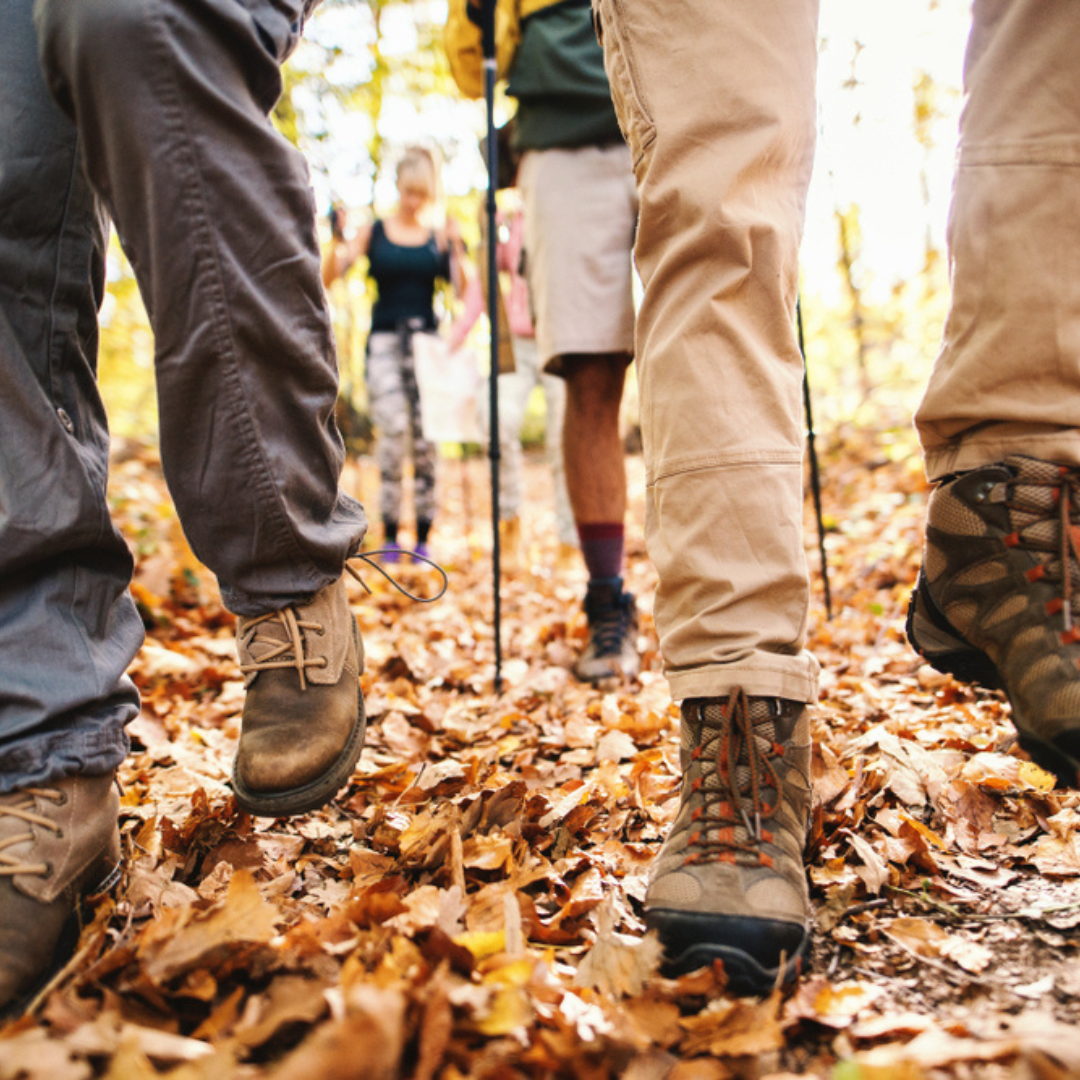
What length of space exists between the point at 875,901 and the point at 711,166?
1195 mm

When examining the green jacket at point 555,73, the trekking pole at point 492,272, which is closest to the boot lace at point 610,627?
the trekking pole at point 492,272

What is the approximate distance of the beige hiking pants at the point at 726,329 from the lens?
4.17ft

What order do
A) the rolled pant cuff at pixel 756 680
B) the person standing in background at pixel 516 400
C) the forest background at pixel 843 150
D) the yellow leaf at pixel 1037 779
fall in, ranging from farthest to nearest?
the forest background at pixel 843 150 < the person standing in background at pixel 516 400 < the yellow leaf at pixel 1037 779 < the rolled pant cuff at pixel 756 680

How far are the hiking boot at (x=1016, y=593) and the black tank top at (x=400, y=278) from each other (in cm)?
478

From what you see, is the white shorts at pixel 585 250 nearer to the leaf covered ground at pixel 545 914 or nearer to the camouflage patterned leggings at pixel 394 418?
the leaf covered ground at pixel 545 914

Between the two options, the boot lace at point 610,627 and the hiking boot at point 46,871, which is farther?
the boot lace at point 610,627

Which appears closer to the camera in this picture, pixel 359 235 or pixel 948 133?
pixel 359 235

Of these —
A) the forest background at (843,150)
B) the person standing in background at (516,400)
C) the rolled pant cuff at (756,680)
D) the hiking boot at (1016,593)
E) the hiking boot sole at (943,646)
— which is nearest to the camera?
the hiking boot at (1016,593)

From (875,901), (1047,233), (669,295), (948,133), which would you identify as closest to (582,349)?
(669,295)

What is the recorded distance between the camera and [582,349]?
2.62 meters

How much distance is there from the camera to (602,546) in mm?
2740

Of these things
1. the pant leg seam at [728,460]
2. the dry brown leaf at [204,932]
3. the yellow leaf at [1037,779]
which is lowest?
the yellow leaf at [1037,779]

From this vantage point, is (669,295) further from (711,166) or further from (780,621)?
(780,621)

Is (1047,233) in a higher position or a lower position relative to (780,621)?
higher
